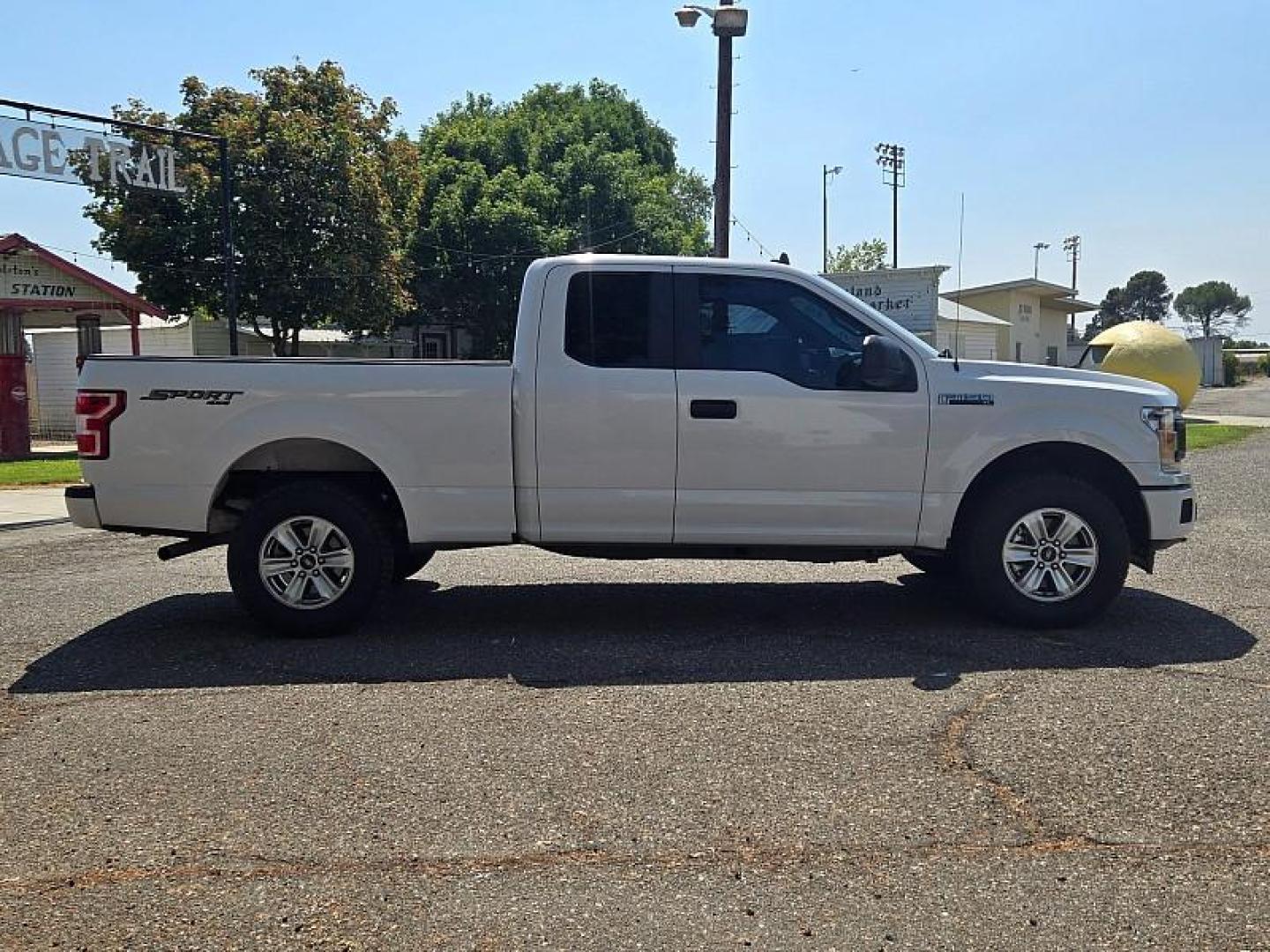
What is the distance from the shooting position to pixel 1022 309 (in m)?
47.4

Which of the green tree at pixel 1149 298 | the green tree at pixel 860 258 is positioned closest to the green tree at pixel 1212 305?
the green tree at pixel 1149 298

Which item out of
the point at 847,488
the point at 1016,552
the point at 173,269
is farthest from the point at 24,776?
the point at 173,269

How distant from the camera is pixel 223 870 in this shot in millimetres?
3365

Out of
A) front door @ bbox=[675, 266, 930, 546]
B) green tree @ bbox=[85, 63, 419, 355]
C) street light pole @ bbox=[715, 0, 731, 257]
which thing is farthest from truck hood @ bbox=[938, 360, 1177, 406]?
green tree @ bbox=[85, 63, 419, 355]

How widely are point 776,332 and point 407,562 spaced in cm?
293

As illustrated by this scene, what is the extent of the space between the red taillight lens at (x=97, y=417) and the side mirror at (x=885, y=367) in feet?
13.5

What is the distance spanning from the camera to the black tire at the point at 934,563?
6641 millimetres

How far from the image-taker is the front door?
6.03 metres

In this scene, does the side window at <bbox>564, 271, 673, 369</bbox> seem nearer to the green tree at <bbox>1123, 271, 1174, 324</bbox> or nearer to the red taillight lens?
the red taillight lens

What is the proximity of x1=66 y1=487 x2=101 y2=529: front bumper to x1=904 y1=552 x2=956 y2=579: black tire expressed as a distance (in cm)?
471

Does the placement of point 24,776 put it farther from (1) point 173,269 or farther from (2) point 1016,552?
(1) point 173,269

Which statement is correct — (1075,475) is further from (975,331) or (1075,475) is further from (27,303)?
(975,331)

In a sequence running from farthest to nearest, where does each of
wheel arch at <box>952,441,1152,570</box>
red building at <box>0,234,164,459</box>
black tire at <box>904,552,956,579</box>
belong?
red building at <box>0,234,164,459</box>, black tire at <box>904,552,956,579</box>, wheel arch at <box>952,441,1152,570</box>

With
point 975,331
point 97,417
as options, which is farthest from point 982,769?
point 975,331
